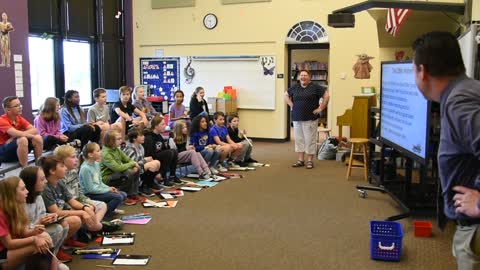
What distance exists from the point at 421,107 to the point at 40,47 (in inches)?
268

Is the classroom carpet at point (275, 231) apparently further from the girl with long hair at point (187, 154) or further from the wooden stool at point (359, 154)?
the girl with long hair at point (187, 154)

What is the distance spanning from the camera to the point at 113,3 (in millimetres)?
10445

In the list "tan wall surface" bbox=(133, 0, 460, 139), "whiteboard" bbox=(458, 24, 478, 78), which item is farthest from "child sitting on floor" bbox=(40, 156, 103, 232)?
"tan wall surface" bbox=(133, 0, 460, 139)

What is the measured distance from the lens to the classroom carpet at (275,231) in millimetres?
3652

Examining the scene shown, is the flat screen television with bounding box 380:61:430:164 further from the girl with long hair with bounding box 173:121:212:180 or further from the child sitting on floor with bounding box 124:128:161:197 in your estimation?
the child sitting on floor with bounding box 124:128:161:197

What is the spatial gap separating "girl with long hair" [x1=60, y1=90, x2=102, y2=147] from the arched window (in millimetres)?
4695

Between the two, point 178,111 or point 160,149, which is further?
point 178,111

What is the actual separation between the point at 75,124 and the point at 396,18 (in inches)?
176

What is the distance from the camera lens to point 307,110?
24.0 feet

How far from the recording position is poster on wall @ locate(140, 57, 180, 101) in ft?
35.2

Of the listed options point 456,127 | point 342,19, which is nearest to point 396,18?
point 342,19

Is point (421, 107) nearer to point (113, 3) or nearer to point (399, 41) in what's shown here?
point (399, 41)

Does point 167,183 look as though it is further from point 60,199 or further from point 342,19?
point 342,19

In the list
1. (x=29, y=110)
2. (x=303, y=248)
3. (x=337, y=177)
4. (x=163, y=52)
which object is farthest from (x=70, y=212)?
(x=163, y=52)
